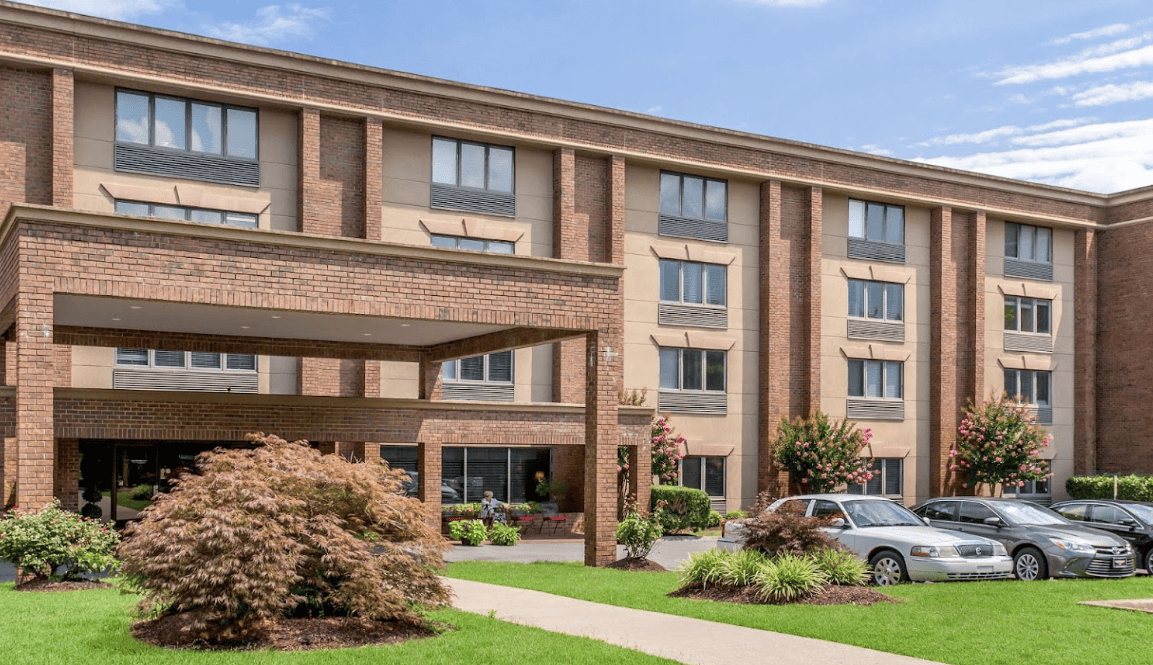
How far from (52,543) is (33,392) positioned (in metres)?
2.29

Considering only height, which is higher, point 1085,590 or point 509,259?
point 509,259

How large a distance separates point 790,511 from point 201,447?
17.7m

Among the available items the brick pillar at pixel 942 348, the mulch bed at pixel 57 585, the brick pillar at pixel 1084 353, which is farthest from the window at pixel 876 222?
the mulch bed at pixel 57 585

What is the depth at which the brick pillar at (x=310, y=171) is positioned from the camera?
31.1 m

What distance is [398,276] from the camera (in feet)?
Answer: 62.9

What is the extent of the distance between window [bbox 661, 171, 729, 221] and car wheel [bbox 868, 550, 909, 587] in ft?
67.5

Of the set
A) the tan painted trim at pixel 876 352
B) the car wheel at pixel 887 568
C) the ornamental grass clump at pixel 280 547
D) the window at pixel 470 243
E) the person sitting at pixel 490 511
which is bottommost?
the person sitting at pixel 490 511

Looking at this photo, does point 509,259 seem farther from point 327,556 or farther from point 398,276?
point 327,556

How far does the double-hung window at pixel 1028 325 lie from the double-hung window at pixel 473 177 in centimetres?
2167

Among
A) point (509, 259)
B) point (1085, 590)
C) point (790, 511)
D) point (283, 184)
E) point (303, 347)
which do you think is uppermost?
point (283, 184)

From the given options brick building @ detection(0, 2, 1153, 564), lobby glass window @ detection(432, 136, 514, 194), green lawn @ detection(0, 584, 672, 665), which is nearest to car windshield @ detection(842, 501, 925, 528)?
brick building @ detection(0, 2, 1153, 564)

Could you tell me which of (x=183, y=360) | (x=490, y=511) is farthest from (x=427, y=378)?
(x=183, y=360)

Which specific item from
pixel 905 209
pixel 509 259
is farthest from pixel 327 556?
pixel 905 209

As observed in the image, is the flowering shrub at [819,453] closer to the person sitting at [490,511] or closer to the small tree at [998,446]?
the small tree at [998,446]
